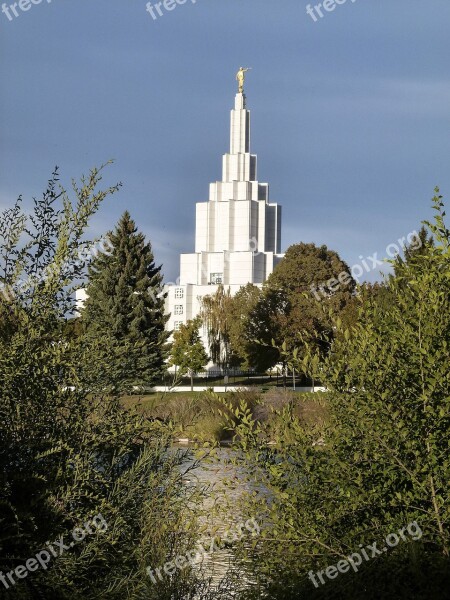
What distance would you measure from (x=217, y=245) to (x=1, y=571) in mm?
105248

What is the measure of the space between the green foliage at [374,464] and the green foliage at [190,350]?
60.9 meters

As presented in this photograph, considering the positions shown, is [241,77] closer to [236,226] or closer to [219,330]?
[236,226]

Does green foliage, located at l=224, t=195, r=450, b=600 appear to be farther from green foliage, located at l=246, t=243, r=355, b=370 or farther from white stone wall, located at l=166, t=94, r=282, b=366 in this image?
white stone wall, located at l=166, t=94, r=282, b=366

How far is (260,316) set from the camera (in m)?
66.7

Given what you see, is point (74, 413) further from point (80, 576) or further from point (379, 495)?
point (379, 495)

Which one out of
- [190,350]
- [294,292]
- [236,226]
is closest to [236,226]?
[236,226]

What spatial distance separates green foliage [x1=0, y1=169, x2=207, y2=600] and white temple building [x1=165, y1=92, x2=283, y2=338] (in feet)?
318

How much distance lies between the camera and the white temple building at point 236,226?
106625 mm

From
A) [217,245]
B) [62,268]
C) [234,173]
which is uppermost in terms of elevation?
[234,173]

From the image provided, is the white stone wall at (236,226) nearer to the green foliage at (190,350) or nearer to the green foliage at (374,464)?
the green foliage at (190,350)

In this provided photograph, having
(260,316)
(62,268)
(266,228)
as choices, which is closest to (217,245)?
(266,228)

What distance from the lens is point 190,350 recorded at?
2817 inches

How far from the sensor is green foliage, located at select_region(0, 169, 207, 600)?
680cm

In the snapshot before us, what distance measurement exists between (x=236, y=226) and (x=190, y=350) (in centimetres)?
4169
